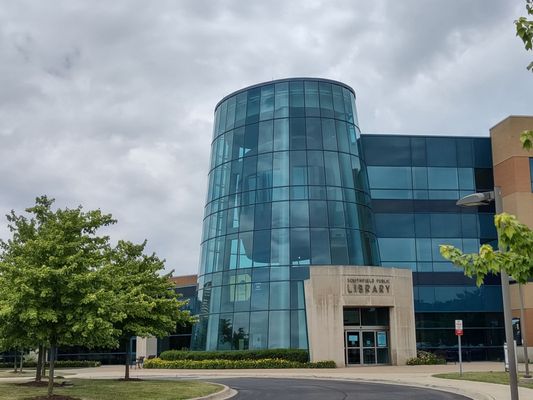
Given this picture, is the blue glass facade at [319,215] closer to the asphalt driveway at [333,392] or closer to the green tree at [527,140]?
the asphalt driveway at [333,392]

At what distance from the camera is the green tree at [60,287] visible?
1805 centimetres

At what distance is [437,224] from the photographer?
52.0 m

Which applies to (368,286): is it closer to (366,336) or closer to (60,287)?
(366,336)

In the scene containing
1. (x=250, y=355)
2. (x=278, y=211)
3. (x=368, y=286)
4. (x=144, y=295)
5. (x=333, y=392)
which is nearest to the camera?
(x=333, y=392)

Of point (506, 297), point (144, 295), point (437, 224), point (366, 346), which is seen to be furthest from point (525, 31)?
point (437, 224)

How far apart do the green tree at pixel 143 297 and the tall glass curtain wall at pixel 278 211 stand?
1128cm

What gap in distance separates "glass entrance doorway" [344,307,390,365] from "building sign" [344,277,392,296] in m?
1.54

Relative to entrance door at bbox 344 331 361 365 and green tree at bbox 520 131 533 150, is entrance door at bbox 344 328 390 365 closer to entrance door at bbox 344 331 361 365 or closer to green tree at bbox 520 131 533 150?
entrance door at bbox 344 331 361 365

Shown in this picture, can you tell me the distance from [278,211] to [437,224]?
49.4 ft

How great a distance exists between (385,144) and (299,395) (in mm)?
35096

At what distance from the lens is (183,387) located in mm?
23906

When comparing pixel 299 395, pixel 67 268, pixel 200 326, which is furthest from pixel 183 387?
pixel 200 326

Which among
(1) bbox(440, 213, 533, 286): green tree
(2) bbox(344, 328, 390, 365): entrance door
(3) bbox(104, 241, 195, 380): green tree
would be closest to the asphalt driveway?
(3) bbox(104, 241, 195, 380): green tree

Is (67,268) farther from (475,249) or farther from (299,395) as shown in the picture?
(475,249)
